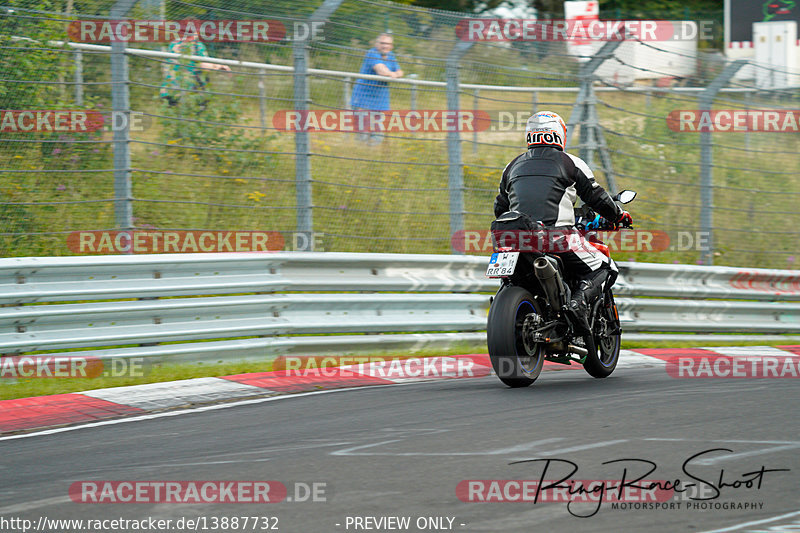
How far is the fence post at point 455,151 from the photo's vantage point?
33.3 feet

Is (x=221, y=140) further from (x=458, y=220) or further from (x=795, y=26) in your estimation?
(x=795, y=26)

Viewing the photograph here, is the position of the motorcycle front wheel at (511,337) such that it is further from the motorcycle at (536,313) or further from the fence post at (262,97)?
the fence post at (262,97)

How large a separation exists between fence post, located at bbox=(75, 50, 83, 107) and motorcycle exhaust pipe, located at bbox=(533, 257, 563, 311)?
12.8 ft

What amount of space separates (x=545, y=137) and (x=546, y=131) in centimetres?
5

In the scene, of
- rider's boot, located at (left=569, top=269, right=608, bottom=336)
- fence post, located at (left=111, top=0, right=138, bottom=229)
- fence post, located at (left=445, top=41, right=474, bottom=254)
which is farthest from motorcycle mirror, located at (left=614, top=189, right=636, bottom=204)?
fence post, located at (left=111, top=0, right=138, bottom=229)

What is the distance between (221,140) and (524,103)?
10.3ft

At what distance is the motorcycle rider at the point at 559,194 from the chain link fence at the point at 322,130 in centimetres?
206

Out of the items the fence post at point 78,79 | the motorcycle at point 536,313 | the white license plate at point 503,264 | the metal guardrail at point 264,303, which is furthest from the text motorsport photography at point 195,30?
the white license plate at point 503,264

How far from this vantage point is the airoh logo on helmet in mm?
7898

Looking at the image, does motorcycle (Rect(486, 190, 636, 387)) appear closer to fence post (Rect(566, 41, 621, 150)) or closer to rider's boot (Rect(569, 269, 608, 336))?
rider's boot (Rect(569, 269, 608, 336))

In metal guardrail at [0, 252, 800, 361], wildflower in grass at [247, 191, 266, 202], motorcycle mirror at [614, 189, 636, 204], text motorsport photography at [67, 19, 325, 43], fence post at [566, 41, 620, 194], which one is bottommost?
metal guardrail at [0, 252, 800, 361]

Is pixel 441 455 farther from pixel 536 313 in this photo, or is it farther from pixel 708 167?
pixel 708 167

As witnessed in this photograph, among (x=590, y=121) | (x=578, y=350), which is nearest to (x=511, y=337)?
(x=578, y=350)

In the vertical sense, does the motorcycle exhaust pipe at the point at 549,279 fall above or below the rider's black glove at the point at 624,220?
below
